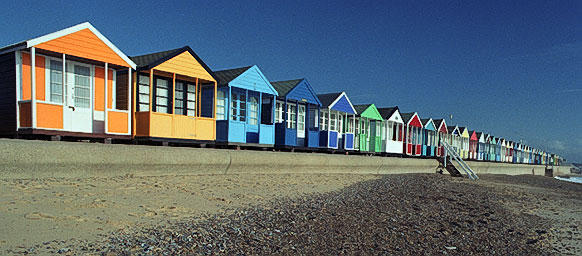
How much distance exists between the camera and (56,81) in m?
12.0

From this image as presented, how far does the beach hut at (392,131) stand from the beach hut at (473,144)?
2047 centimetres

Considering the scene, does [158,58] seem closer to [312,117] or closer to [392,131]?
[312,117]

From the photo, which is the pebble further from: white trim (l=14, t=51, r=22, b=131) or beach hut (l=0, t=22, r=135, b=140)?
white trim (l=14, t=51, r=22, b=131)

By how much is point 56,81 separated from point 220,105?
639 centimetres

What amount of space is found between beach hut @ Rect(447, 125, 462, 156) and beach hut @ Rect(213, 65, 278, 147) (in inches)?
1102

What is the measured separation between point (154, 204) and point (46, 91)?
6847 mm

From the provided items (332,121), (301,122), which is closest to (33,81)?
(301,122)

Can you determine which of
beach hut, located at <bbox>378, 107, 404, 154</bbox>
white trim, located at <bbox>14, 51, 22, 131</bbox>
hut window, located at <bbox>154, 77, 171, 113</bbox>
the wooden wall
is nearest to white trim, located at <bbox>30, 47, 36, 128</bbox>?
white trim, located at <bbox>14, 51, 22, 131</bbox>

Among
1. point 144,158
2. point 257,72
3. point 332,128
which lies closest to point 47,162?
point 144,158

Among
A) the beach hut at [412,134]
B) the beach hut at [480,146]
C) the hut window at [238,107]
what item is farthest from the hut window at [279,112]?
the beach hut at [480,146]

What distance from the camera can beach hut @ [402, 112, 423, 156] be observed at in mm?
31391

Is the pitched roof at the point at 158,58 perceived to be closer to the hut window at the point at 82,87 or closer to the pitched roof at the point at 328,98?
the hut window at the point at 82,87

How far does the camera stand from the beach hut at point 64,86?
11.2m

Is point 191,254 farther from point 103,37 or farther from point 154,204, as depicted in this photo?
point 103,37
